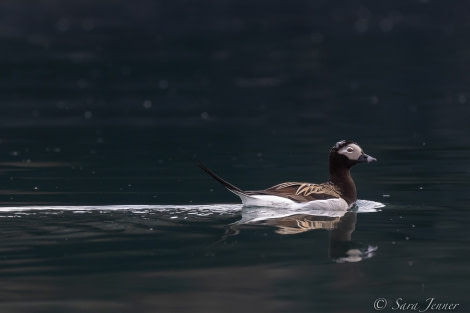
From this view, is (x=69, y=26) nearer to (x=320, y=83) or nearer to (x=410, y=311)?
(x=320, y=83)

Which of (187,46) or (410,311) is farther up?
(187,46)

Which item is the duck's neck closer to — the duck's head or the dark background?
the duck's head

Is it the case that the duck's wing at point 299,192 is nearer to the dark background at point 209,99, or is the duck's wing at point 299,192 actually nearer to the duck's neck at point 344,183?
the duck's neck at point 344,183

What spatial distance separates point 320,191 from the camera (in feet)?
50.2

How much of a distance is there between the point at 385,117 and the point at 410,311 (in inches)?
587

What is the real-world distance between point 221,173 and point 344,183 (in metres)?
2.72

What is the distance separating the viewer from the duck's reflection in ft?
41.5

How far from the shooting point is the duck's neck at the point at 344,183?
15.7 m

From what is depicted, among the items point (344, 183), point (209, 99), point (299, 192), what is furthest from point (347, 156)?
point (209, 99)

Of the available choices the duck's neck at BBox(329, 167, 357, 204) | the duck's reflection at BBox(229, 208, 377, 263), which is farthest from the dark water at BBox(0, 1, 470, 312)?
the duck's neck at BBox(329, 167, 357, 204)

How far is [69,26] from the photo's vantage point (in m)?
60.1

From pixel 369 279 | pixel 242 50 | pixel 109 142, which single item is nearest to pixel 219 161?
pixel 109 142

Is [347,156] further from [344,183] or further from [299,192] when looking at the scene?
[299,192]

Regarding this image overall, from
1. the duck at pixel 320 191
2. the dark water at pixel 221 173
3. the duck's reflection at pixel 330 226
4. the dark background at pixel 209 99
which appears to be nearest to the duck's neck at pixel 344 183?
the duck at pixel 320 191
